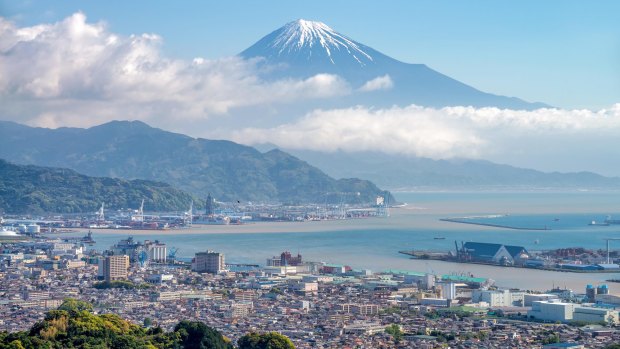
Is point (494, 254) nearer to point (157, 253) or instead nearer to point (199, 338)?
point (157, 253)

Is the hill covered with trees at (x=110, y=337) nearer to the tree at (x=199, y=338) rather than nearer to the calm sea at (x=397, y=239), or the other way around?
the tree at (x=199, y=338)

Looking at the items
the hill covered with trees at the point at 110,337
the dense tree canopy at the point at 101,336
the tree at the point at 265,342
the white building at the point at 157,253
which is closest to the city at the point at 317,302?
the tree at the point at 265,342

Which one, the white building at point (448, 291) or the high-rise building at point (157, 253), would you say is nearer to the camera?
the white building at point (448, 291)

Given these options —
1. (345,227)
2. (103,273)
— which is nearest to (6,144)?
(345,227)

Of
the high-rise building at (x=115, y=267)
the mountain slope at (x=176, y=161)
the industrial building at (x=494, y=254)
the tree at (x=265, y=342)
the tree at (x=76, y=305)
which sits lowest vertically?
the tree at (x=265, y=342)

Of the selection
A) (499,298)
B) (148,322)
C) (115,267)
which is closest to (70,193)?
Result: (115,267)
